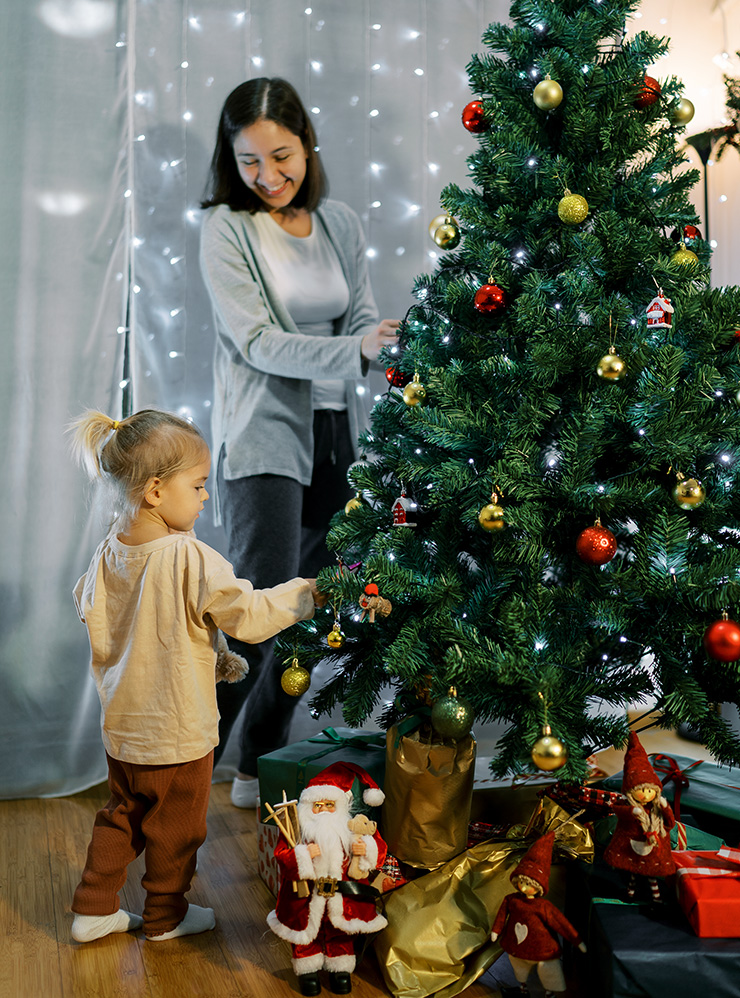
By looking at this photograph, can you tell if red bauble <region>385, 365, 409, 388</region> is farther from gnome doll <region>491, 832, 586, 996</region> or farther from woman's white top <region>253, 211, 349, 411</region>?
gnome doll <region>491, 832, 586, 996</region>

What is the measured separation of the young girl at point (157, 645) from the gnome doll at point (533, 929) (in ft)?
1.93

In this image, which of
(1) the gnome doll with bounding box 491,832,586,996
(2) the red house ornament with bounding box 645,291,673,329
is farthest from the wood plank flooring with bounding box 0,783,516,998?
(2) the red house ornament with bounding box 645,291,673,329

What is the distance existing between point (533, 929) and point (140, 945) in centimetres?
73

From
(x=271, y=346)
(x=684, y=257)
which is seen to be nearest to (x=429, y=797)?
(x=684, y=257)

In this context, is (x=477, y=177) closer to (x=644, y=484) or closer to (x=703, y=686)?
(x=644, y=484)

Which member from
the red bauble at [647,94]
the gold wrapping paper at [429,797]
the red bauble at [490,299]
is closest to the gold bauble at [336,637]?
the gold wrapping paper at [429,797]

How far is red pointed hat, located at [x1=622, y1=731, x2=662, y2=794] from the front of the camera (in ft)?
4.65

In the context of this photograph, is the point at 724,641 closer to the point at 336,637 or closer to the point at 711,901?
the point at 711,901

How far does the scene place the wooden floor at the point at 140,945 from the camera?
1.47 meters

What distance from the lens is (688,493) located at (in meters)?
1.44

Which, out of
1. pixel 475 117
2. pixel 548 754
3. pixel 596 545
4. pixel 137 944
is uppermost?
pixel 475 117

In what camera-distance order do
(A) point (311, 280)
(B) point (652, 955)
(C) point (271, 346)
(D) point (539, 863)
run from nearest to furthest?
(B) point (652, 955), (D) point (539, 863), (C) point (271, 346), (A) point (311, 280)

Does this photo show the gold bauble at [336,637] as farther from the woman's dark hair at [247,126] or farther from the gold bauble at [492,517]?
the woman's dark hair at [247,126]

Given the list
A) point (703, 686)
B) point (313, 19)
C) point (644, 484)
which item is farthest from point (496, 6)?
point (703, 686)
